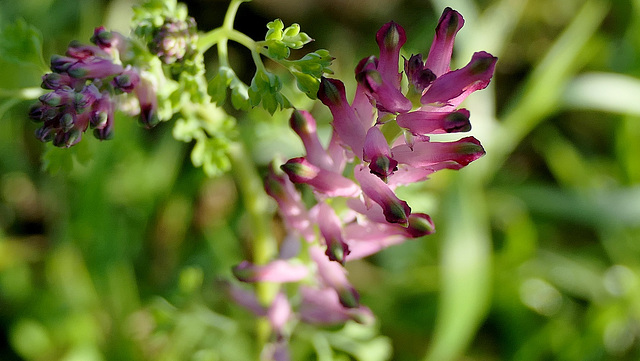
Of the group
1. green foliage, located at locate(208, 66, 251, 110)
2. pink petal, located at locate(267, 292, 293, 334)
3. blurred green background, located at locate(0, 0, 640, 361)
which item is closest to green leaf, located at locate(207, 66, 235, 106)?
green foliage, located at locate(208, 66, 251, 110)

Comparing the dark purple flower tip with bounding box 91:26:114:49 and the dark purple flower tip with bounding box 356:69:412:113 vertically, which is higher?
the dark purple flower tip with bounding box 356:69:412:113

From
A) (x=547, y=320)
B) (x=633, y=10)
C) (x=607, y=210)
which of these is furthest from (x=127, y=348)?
(x=633, y=10)

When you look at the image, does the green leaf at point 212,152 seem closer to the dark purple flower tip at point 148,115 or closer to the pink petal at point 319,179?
the dark purple flower tip at point 148,115

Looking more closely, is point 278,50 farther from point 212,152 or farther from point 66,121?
point 66,121

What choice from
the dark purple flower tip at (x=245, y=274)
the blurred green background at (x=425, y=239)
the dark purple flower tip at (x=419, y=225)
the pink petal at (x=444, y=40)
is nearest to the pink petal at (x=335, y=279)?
the dark purple flower tip at (x=245, y=274)

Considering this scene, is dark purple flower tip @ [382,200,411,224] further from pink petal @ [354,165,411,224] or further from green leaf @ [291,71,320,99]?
green leaf @ [291,71,320,99]

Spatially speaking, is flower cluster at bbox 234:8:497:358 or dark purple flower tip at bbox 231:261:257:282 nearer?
flower cluster at bbox 234:8:497:358
